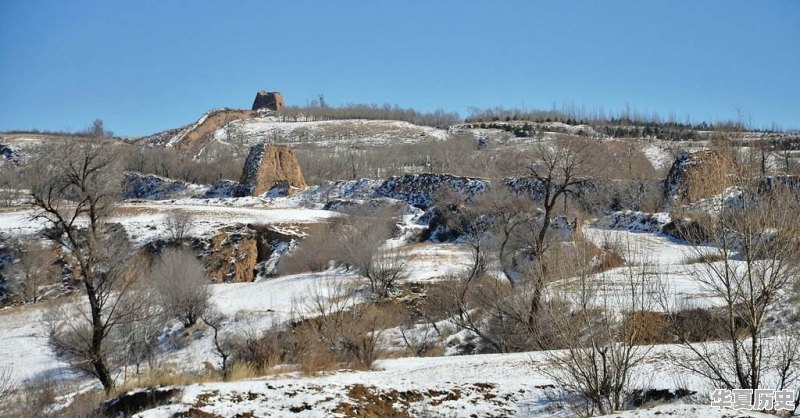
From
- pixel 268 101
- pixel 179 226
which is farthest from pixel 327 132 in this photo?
pixel 179 226

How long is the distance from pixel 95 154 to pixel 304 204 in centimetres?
Result: 3850

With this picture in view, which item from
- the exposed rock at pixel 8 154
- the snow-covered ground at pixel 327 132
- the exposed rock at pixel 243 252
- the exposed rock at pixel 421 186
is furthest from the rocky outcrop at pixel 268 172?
the exposed rock at pixel 8 154

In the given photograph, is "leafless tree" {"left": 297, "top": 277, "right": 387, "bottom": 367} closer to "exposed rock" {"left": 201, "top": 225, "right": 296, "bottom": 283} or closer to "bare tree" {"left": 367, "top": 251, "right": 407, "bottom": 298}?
"bare tree" {"left": 367, "top": 251, "right": 407, "bottom": 298}

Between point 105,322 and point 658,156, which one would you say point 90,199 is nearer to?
point 105,322

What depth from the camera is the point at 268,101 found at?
14425 centimetres

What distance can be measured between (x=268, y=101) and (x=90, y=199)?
136 m

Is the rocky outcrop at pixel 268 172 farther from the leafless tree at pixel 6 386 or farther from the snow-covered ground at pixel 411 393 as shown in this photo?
the snow-covered ground at pixel 411 393

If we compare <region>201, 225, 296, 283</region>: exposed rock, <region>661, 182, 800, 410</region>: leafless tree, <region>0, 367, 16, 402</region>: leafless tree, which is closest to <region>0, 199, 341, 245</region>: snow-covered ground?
<region>201, 225, 296, 283</region>: exposed rock

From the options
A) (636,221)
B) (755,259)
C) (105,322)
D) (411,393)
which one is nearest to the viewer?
(755,259)

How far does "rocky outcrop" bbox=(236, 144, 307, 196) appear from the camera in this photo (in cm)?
5484

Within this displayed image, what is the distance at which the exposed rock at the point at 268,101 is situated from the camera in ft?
470

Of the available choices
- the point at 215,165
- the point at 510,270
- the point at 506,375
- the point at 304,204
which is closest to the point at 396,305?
the point at 510,270

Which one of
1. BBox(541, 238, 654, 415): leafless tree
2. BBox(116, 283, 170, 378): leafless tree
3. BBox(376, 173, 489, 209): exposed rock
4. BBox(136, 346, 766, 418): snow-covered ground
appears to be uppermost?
BBox(376, 173, 489, 209): exposed rock

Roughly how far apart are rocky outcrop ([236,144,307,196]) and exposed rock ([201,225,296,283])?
1805cm
